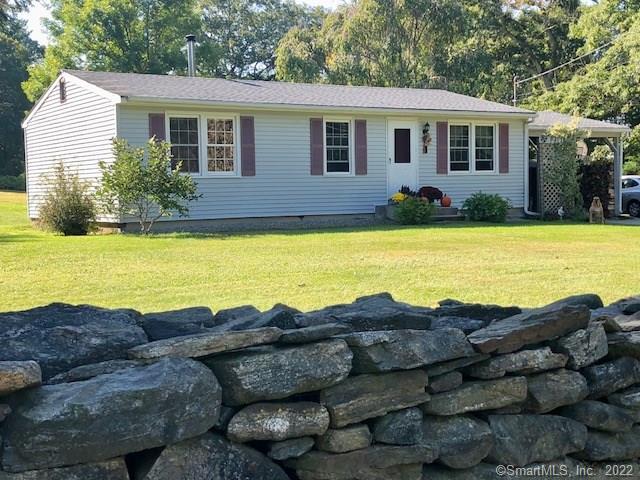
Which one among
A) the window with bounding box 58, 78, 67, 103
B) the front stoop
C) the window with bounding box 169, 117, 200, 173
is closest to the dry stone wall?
the window with bounding box 169, 117, 200, 173

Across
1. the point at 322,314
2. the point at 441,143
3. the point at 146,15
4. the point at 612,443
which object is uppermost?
the point at 146,15

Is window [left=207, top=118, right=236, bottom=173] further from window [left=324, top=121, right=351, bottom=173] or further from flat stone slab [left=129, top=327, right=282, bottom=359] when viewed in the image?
flat stone slab [left=129, top=327, right=282, bottom=359]

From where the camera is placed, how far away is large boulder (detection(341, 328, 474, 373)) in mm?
2734

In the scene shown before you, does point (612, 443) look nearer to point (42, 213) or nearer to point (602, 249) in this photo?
point (602, 249)

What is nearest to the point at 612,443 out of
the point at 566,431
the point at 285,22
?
the point at 566,431

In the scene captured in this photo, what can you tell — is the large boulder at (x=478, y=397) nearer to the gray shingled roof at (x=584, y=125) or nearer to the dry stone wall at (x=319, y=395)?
the dry stone wall at (x=319, y=395)

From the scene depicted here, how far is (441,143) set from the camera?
62.9 ft

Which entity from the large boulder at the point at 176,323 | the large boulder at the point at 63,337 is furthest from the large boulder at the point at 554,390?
the large boulder at the point at 63,337

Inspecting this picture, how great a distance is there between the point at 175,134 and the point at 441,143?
22.8 feet

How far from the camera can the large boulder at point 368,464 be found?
263 centimetres

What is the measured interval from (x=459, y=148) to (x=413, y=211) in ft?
11.4

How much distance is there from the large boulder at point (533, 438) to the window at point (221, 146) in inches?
550

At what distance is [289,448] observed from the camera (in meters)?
2.60

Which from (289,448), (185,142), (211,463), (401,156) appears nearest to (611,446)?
(289,448)
